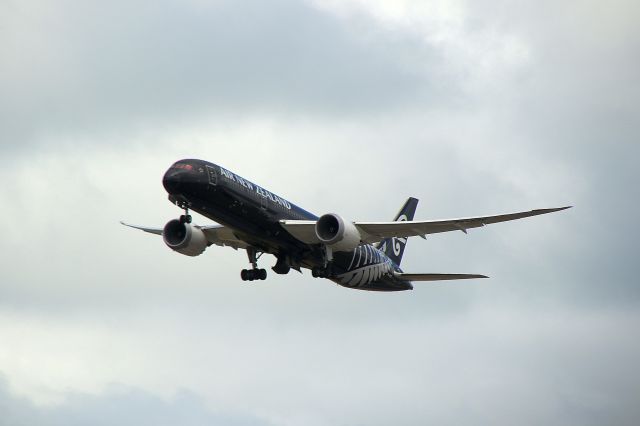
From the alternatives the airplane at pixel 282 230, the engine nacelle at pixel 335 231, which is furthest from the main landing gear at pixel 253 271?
the engine nacelle at pixel 335 231

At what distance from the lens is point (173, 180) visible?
54.6 m

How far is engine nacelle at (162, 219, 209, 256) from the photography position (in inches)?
2429

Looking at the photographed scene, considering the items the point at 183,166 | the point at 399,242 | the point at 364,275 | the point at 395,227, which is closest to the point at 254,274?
the point at 364,275

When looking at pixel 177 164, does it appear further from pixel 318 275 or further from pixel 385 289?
pixel 385 289

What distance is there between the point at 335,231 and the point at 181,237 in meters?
8.63

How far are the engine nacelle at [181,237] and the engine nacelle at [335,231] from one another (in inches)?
290

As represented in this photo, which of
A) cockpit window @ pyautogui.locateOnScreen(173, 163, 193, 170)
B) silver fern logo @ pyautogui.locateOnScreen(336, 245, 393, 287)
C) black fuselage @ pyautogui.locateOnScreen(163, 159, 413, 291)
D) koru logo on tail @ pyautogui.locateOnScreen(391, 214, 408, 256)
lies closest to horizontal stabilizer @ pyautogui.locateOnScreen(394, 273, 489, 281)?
silver fern logo @ pyautogui.locateOnScreen(336, 245, 393, 287)

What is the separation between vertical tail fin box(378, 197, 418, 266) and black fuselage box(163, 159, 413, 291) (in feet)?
13.1

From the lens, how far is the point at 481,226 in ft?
187

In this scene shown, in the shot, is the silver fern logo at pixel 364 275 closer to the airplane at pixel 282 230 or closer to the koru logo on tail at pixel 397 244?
the airplane at pixel 282 230

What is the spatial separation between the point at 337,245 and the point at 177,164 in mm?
9629

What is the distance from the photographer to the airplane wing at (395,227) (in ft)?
187

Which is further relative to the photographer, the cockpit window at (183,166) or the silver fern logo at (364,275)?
the silver fern logo at (364,275)

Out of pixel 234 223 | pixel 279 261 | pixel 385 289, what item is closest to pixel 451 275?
pixel 385 289
